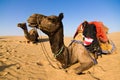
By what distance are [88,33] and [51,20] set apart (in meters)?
1.40

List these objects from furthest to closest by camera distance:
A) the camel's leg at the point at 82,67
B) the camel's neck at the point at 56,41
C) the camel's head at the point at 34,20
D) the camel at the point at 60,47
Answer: the camel's neck at the point at 56,41, the camel's leg at the point at 82,67, the camel at the point at 60,47, the camel's head at the point at 34,20

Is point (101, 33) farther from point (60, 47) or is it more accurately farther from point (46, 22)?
point (46, 22)

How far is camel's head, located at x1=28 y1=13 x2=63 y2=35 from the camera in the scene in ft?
15.8

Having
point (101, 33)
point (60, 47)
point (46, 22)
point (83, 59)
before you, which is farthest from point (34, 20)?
point (101, 33)

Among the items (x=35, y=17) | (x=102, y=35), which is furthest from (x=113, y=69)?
(x=35, y=17)

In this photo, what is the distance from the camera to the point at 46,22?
5012mm

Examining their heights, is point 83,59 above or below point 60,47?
below

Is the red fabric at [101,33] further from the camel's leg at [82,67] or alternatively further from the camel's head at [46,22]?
the camel's head at [46,22]

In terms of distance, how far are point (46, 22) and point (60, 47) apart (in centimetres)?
90

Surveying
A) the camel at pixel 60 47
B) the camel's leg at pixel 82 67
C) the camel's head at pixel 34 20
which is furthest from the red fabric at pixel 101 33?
the camel's head at pixel 34 20

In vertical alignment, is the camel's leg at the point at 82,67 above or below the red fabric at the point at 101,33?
below

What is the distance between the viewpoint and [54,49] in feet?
17.7

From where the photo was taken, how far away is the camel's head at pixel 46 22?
15.8 ft

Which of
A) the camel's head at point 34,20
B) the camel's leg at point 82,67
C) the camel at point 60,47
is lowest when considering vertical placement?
the camel's leg at point 82,67
